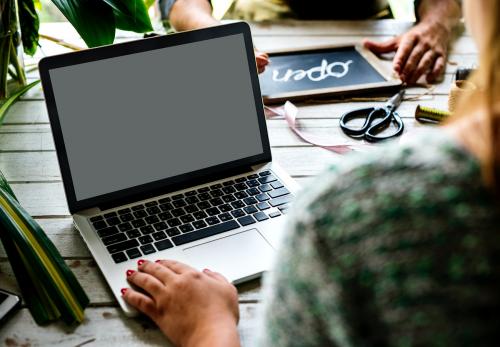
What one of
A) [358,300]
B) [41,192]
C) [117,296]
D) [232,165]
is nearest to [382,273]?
[358,300]

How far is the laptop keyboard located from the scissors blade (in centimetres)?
32

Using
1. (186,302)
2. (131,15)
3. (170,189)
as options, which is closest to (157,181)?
(170,189)

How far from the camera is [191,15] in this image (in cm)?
149

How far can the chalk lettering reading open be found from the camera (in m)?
1.31

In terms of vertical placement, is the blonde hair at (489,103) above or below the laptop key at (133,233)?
above

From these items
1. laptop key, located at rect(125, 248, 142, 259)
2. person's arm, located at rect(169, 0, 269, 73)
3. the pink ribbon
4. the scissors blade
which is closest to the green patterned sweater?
laptop key, located at rect(125, 248, 142, 259)

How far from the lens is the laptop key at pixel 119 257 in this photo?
85cm

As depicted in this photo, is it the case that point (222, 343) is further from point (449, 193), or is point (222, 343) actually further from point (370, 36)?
point (370, 36)

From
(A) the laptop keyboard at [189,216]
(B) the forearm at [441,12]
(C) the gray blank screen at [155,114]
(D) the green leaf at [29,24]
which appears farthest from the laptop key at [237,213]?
(B) the forearm at [441,12]

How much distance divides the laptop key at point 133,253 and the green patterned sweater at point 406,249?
0.44m

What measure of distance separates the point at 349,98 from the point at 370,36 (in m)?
0.31

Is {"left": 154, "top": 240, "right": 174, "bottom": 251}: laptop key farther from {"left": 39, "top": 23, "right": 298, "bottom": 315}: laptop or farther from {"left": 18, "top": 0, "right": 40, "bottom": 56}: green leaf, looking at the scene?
{"left": 18, "top": 0, "right": 40, "bottom": 56}: green leaf

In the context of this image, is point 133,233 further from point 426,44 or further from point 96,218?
point 426,44

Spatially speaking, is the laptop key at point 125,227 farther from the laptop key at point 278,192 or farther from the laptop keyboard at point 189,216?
the laptop key at point 278,192
